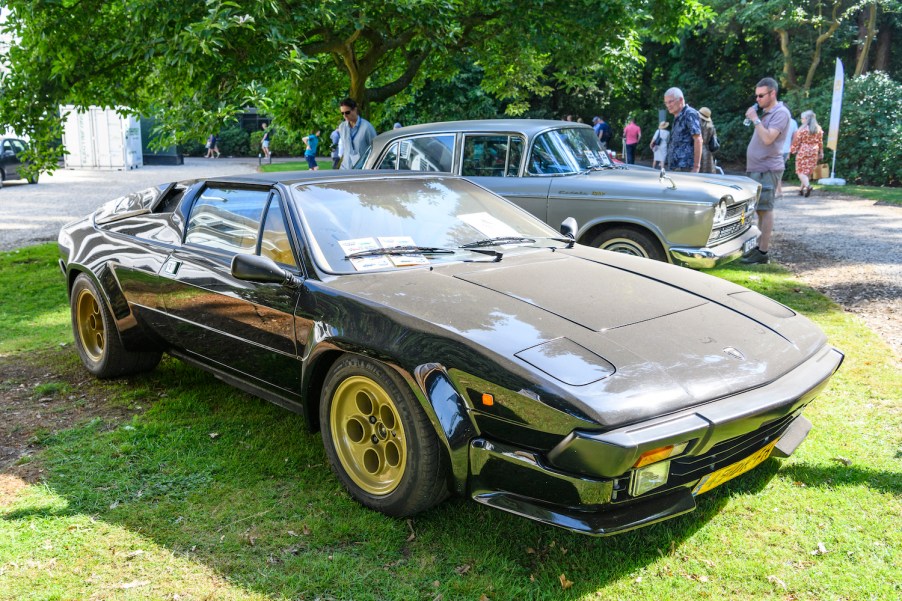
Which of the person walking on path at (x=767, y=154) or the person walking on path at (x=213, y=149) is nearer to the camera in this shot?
the person walking on path at (x=767, y=154)

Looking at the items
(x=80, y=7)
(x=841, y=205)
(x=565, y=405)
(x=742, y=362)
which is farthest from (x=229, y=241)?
(x=841, y=205)

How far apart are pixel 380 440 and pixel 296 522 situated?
52 cm

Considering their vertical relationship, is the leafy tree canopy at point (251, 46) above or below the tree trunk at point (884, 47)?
below

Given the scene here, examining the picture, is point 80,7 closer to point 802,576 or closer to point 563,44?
point 563,44

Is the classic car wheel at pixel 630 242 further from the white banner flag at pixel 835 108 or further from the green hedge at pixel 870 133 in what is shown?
the green hedge at pixel 870 133

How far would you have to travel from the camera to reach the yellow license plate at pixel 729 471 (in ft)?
9.48

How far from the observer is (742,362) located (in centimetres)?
302

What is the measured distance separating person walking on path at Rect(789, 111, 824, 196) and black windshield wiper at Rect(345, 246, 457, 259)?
15450 millimetres

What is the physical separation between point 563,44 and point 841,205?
7595 millimetres

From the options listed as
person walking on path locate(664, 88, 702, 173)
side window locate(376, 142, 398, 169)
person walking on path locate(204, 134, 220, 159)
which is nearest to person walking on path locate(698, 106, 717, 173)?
person walking on path locate(664, 88, 702, 173)

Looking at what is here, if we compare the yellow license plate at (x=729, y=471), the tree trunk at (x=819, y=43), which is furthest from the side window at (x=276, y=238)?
the tree trunk at (x=819, y=43)

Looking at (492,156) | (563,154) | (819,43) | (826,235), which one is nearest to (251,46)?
(492,156)

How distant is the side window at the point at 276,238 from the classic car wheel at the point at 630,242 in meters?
4.11

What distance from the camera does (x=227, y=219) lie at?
4.28 meters
